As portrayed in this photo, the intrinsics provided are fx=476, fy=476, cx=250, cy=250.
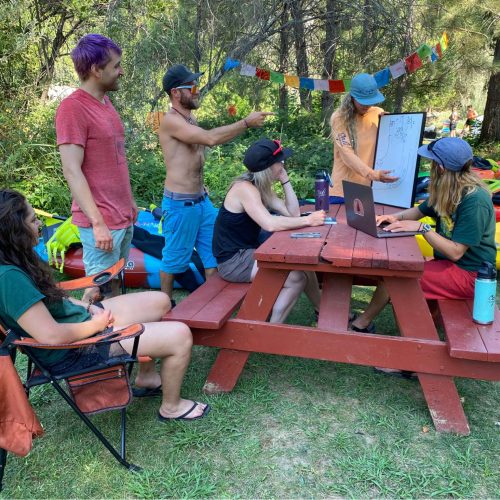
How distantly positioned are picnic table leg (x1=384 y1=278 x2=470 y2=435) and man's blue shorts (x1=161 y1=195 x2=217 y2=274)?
61.0 inches

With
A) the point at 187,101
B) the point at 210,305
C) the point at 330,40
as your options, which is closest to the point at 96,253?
the point at 210,305

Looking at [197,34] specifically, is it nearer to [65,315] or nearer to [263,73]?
[263,73]

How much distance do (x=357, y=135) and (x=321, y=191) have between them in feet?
2.18

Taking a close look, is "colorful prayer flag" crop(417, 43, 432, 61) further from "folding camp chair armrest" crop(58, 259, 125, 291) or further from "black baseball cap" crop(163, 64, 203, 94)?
"folding camp chair armrest" crop(58, 259, 125, 291)

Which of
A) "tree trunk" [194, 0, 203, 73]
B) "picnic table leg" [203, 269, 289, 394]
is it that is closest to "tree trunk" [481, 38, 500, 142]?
"tree trunk" [194, 0, 203, 73]

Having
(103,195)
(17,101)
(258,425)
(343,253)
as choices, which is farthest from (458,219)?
(17,101)

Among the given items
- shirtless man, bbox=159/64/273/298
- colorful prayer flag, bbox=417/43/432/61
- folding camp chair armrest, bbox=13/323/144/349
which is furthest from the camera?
colorful prayer flag, bbox=417/43/432/61

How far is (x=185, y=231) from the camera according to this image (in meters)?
3.49

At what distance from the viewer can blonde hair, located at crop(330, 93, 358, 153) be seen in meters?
3.75

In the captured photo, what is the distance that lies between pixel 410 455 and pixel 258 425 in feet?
2.48

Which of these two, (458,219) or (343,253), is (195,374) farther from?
(458,219)

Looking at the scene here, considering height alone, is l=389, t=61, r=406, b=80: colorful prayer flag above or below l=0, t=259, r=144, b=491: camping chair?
above

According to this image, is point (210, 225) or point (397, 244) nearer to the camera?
point (397, 244)

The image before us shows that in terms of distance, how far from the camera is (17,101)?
6.59 m
